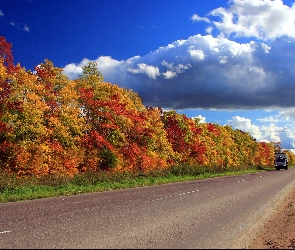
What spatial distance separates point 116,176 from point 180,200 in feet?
37.8

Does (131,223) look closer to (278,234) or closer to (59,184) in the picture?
(278,234)

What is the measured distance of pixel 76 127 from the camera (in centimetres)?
2867

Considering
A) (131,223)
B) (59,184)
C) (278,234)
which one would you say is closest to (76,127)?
(59,184)

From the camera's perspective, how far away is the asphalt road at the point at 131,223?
805 cm

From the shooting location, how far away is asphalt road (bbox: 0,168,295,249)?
26.4ft

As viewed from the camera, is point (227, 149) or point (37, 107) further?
point (227, 149)

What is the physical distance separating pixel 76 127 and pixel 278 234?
21.3 metres

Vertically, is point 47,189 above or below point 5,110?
below

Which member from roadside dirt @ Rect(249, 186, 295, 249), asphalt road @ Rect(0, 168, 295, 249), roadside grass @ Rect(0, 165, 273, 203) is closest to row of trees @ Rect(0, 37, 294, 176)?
roadside grass @ Rect(0, 165, 273, 203)

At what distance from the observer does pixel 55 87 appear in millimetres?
30422

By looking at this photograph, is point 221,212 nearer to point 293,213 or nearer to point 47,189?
point 293,213

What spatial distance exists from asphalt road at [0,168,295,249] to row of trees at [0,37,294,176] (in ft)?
35.2

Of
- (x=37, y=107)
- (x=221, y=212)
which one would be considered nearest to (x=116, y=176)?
(x=37, y=107)

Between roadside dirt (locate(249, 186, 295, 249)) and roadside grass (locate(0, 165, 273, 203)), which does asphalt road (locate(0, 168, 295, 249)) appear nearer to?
roadside dirt (locate(249, 186, 295, 249))
